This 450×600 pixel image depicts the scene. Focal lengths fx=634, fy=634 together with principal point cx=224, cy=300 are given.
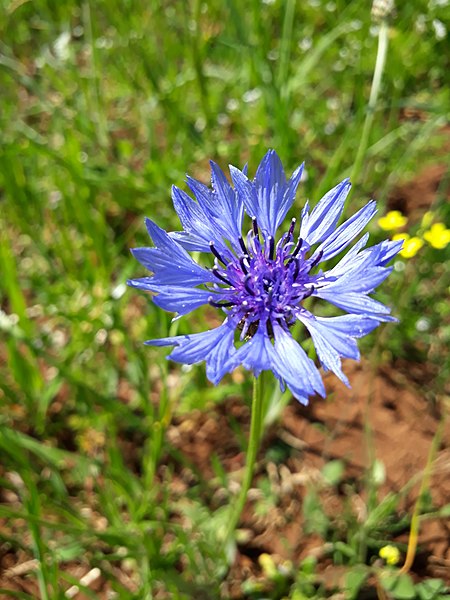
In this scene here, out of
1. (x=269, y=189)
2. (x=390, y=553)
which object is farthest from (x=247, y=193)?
(x=390, y=553)

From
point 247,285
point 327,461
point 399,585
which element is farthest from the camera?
point 327,461

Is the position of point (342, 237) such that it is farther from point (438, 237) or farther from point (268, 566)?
point (268, 566)

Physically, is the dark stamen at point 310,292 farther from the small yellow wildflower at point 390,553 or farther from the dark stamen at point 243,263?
the small yellow wildflower at point 390,553

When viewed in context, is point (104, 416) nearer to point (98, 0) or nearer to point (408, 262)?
point (408, 262)

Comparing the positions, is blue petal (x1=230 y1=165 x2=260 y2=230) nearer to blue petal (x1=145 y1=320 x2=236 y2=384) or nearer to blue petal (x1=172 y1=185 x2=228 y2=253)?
blue petal (x1=172 y1=185 x2=228 y2=253)

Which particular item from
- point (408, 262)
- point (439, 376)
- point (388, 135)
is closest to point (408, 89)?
point (388, 135)

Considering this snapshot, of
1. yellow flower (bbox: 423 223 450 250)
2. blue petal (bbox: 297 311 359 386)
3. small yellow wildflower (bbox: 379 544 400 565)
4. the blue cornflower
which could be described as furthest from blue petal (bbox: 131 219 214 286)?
yellow flower (bbox: 423 223 450 250)

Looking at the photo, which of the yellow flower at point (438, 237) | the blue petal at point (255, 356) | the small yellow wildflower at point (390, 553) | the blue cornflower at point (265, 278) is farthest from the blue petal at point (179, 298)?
the yellow flower at point (438, 237)
